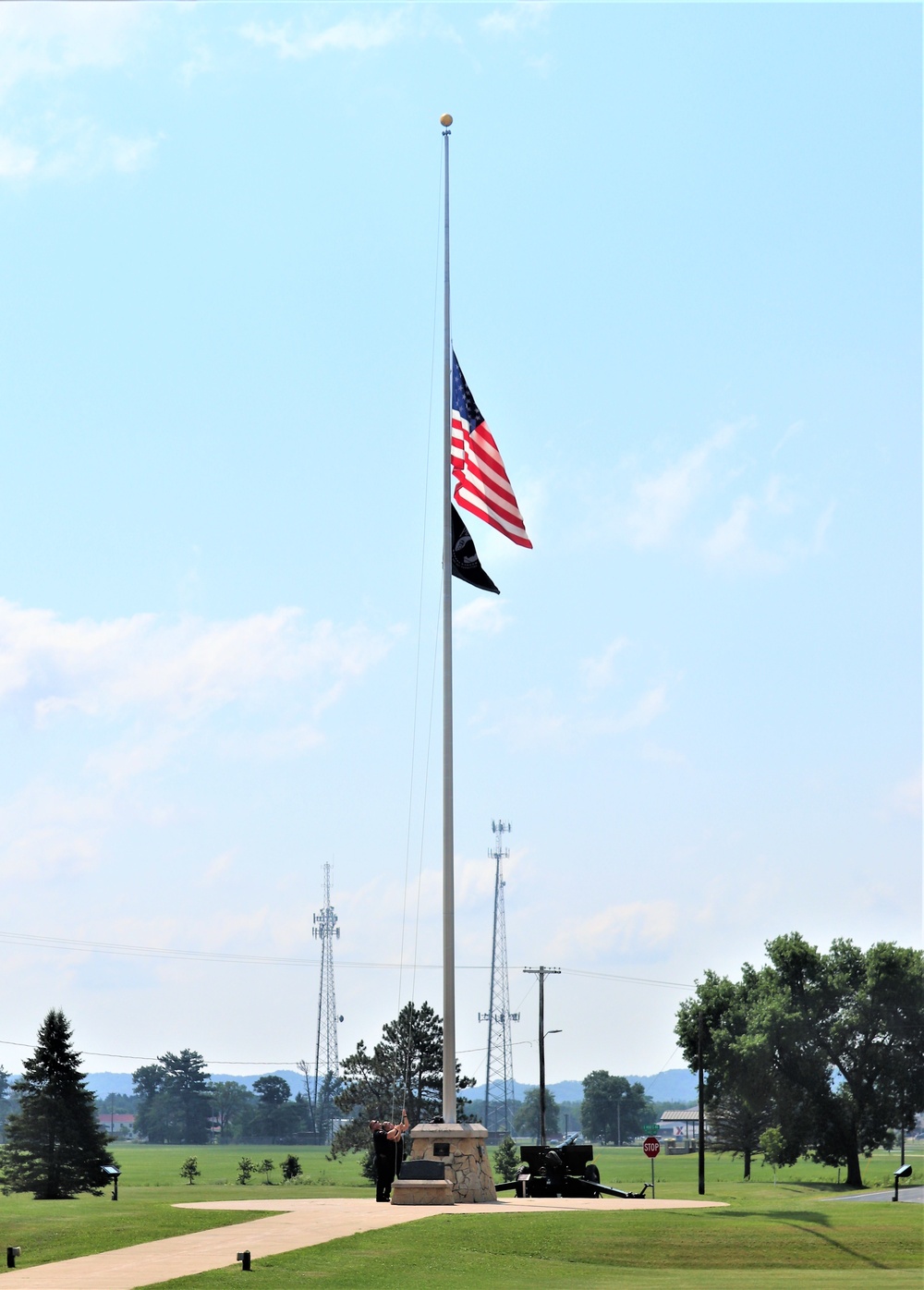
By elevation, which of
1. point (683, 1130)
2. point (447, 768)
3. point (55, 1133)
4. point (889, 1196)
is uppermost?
point (447, 768)

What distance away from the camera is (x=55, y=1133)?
48.0 m

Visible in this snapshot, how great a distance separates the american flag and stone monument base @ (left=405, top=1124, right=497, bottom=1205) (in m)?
11.4

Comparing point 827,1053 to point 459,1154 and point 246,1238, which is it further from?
point 246,1238

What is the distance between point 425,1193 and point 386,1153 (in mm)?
2068

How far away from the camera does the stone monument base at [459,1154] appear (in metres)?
→ 25.8

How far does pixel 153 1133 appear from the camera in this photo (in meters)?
162

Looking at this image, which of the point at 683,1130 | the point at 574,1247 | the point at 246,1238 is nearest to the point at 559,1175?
the point at 574,1247

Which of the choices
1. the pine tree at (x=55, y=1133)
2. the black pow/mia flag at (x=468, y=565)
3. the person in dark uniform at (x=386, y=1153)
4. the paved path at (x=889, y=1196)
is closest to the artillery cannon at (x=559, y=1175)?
the person in dark uniform at (x=386, y=1153)

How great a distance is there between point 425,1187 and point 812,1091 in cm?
5053

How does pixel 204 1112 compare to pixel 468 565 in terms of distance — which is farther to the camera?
pixel 204 1112

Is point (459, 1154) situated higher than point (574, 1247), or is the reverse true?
point (459, 1154)

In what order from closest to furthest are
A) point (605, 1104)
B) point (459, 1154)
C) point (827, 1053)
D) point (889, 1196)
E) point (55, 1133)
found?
point (459, 1154), point (55, 1133), point (889, 1196), point (827, 1053), point (605, 1104)

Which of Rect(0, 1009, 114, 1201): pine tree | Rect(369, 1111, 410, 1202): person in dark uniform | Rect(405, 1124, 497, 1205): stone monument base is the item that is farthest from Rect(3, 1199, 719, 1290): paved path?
Rect(0, 1009, 114, 1201): pine tree

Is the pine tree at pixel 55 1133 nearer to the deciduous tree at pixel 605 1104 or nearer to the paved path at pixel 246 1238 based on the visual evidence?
the paved path at pixel 246 1238
